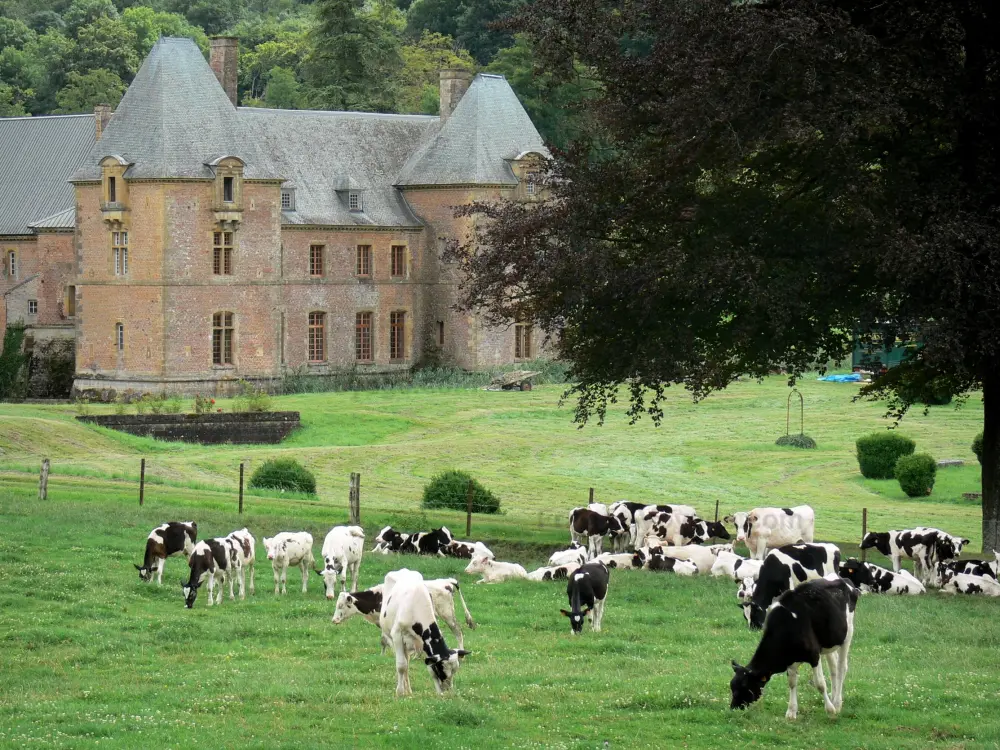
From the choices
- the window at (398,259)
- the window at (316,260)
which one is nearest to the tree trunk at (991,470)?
the window at (316,260)

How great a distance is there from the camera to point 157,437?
48.9 meters

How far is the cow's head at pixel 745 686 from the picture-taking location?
583 inches

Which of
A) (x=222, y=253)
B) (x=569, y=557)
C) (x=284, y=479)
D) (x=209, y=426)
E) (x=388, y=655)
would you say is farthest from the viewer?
(x=222, y=253)

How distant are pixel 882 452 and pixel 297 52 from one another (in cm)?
7822

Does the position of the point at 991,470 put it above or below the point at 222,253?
below

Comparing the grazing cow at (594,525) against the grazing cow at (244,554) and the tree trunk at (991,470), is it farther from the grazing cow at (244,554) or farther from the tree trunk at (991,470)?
the grazing cow at (244,554)

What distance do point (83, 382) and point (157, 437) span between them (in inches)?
524

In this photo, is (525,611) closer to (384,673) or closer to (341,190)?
(384,673)

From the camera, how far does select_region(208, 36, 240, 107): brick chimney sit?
6631 cm

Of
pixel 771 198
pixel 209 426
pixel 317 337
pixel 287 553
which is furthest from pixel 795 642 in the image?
pixel 317 337

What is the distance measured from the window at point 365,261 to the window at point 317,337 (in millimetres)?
2944

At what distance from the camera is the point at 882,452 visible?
44500 mm

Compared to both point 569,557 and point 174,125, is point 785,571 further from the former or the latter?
point 174,125

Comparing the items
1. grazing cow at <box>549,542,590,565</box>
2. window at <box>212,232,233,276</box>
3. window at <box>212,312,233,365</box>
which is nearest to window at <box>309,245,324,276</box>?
window at <box>212,232,233,276</box>
